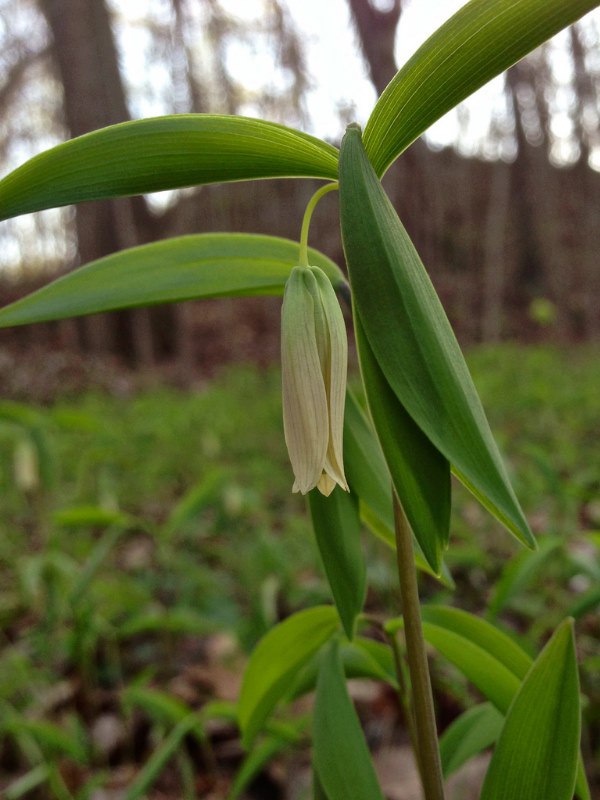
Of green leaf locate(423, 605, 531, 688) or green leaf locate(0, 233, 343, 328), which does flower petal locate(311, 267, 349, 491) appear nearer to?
green leaf locate(0, 233, 343, 328)

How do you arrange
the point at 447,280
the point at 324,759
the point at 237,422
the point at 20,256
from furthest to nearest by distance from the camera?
the point at 20,256
the point at 447,280
the point at 237,422
the point at 324,759

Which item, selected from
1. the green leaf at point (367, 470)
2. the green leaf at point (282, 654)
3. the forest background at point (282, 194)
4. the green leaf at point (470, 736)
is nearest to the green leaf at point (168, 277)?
the green leaf at point (367, 470)

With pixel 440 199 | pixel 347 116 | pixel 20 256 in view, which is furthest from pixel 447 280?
pixel 20 256

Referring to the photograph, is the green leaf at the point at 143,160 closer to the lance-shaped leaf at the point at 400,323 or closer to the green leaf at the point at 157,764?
the lance-shaped leaf at the point at 400,323

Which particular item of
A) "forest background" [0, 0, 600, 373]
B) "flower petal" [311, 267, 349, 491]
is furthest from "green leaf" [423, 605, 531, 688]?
"forest background" [0, 0, 600, 373]

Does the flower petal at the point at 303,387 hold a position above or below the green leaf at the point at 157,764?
above

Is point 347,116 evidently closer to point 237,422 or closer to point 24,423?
point 237,422

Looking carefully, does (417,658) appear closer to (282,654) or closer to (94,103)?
(282,654)
